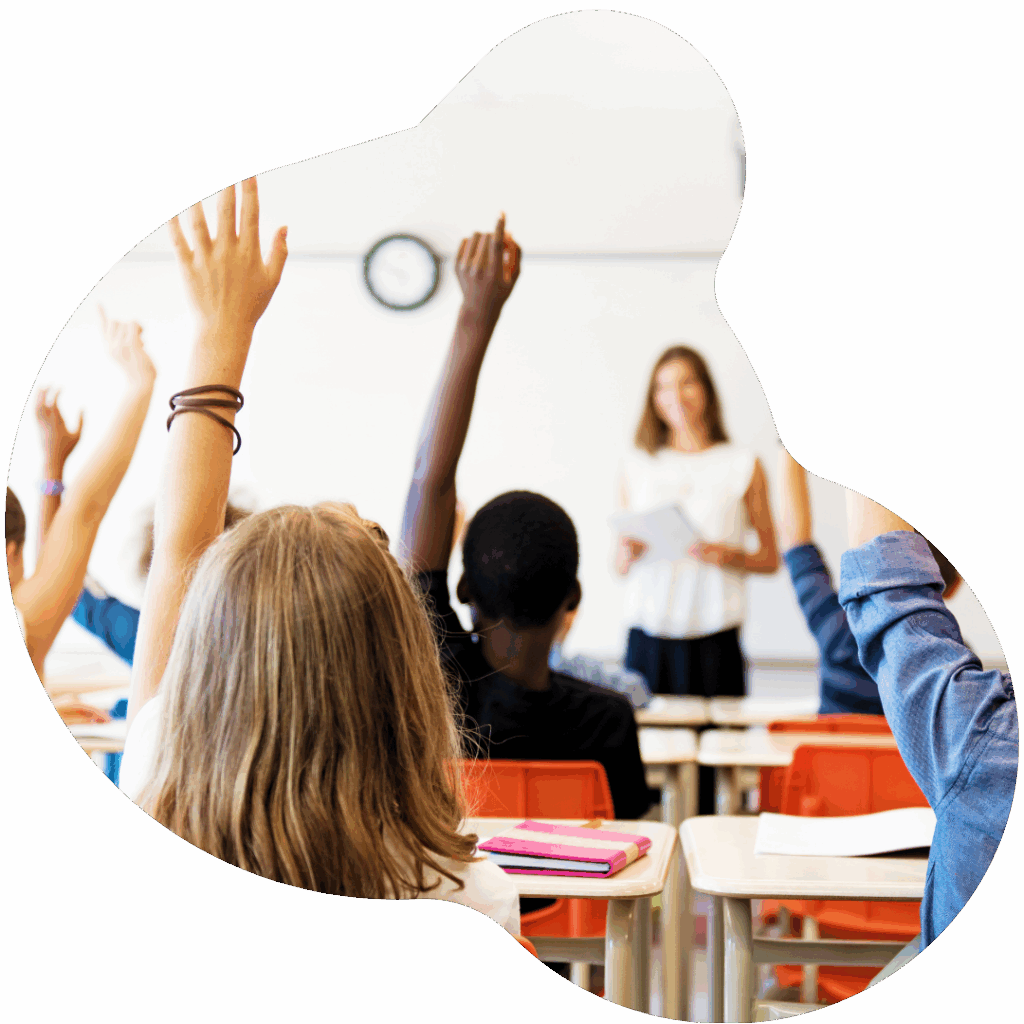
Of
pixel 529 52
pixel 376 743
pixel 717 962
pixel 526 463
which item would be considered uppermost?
pixel 529 52

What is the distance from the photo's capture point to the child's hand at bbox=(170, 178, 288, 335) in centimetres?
190

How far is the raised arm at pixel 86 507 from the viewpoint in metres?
1.90

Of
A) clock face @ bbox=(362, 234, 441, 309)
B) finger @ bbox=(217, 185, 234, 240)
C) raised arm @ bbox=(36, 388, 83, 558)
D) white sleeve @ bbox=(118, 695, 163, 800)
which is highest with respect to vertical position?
finger @ bbox=(217, 185, 234, 240)

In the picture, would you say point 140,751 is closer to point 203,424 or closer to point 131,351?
point 203,424

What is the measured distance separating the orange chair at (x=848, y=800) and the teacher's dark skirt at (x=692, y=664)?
16 centimetres

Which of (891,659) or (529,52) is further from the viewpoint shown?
(529,52)

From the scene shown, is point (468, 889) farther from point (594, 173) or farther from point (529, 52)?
point (529, 52)

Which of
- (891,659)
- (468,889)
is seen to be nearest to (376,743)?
(468,889)

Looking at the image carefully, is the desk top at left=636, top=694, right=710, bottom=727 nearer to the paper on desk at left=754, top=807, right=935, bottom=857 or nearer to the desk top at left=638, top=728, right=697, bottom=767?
the desk top at left=638, top=728, right=697, bottom=767

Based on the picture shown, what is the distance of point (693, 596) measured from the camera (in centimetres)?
184

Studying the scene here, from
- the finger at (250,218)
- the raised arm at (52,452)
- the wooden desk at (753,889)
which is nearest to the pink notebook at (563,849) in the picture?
the wooden desk at (753,889)

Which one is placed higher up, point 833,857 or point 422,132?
point 422,132

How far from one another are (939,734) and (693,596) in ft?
1.46

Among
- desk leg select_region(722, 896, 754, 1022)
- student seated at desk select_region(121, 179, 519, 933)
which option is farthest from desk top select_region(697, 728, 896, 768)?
student seated at desk select_region(121, 179, 519, 933)
